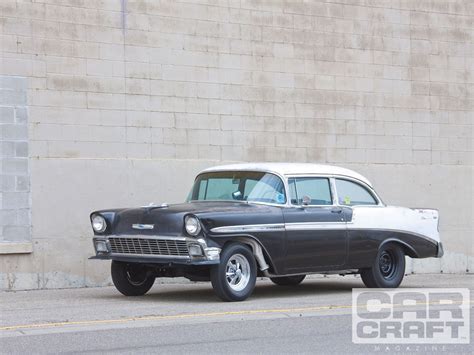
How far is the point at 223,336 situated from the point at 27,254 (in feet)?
20.5

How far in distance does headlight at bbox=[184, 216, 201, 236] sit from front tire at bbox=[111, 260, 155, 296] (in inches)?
52.2

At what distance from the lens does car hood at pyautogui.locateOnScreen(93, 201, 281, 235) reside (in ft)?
38.0

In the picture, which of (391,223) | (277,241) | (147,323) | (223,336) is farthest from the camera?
(391,223)

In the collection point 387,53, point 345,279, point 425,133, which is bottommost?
point 345,279

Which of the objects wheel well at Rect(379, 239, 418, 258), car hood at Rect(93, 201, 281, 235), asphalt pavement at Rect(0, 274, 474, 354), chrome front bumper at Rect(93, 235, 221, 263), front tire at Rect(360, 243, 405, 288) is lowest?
asphalt pavement at Rect(0, 274, 474, 354)

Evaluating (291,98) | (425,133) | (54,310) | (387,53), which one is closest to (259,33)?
(291,98)

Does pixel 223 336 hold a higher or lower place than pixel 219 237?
lower

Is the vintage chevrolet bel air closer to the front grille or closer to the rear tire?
the front grille

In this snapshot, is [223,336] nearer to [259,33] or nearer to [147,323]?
[147,323]

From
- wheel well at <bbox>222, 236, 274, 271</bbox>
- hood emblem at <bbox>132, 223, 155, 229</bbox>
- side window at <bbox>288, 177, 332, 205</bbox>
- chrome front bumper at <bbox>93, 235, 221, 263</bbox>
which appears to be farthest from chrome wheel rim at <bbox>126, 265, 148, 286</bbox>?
side window at <bbox>288, 177, 332, 205</bbox>

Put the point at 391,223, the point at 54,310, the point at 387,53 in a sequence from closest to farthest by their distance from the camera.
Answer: the point at 54,310
the point at 391,223
the point at 387,53

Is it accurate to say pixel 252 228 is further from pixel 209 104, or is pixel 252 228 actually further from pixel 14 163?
pixel 209 104

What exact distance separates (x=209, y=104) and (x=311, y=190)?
3.81 m

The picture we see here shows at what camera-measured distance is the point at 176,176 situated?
52.4 feet
